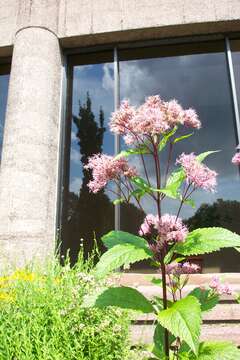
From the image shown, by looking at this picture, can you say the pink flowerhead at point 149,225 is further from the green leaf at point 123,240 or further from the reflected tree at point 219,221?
the reflected tree at point 219,221

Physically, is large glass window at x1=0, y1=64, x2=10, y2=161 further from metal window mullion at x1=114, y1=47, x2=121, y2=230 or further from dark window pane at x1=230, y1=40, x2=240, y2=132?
dark window pane at x1=230, y1=40, x2=240, y2=132

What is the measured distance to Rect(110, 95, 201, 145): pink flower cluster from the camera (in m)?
1.96

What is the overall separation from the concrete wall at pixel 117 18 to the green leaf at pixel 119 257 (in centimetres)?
583

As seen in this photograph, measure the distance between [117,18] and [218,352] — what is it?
6.34 meters

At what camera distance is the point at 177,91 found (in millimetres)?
A: 7539

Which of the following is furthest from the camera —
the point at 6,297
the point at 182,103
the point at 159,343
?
the point at 182,103

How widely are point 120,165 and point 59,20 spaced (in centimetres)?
601

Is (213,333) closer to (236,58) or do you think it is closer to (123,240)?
(123,240)

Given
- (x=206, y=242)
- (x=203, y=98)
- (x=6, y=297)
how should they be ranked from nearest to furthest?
(x=206, y=242), (x=6, y=297), (x=203, y=98)

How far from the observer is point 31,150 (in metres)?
6.32

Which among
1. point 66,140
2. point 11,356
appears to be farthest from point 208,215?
point 11,356

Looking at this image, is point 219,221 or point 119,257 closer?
point 119,257

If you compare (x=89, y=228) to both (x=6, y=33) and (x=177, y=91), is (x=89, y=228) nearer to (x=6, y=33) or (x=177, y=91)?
(x=177, y=91)

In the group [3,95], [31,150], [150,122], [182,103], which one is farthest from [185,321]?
[3,95]
